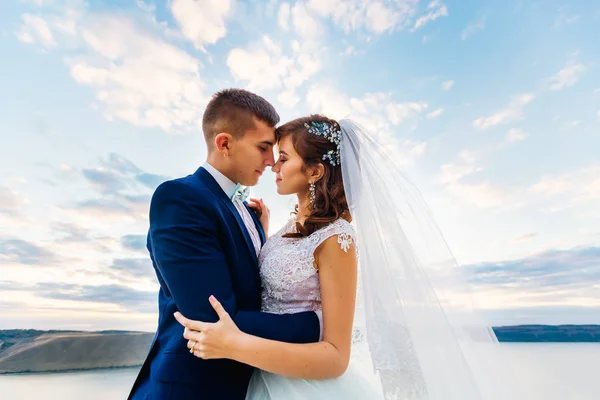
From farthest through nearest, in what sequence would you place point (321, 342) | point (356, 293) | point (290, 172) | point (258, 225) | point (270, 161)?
point (258, 225) < point (270, 161) < point (290, 172) < point (356, 293) < point (321, 342)

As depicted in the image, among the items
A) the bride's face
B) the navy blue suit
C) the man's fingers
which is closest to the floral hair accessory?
the bride's face

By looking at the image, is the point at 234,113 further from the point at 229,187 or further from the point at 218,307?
the point at 218,307

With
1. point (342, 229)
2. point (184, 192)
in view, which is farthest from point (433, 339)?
point (184, 192)

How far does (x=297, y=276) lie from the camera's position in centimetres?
226

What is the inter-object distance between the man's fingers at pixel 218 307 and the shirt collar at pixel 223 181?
0.81 m

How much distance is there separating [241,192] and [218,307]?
975mm

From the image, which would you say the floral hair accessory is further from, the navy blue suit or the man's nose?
the navy blue suit

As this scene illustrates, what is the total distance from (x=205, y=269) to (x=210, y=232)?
0.19 m

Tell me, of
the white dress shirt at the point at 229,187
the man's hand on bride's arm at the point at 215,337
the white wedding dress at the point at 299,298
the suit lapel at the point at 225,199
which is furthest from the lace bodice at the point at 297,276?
the man's hand on bride's arm at the point at 215,337

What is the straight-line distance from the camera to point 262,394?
2094 mm

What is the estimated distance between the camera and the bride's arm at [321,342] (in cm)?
175

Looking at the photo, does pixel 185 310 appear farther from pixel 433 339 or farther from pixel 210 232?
pixel 433 339

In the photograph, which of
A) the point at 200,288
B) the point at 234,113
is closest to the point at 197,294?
the point at 200,288

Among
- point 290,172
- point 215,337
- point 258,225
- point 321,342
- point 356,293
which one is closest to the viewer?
point 215,337
